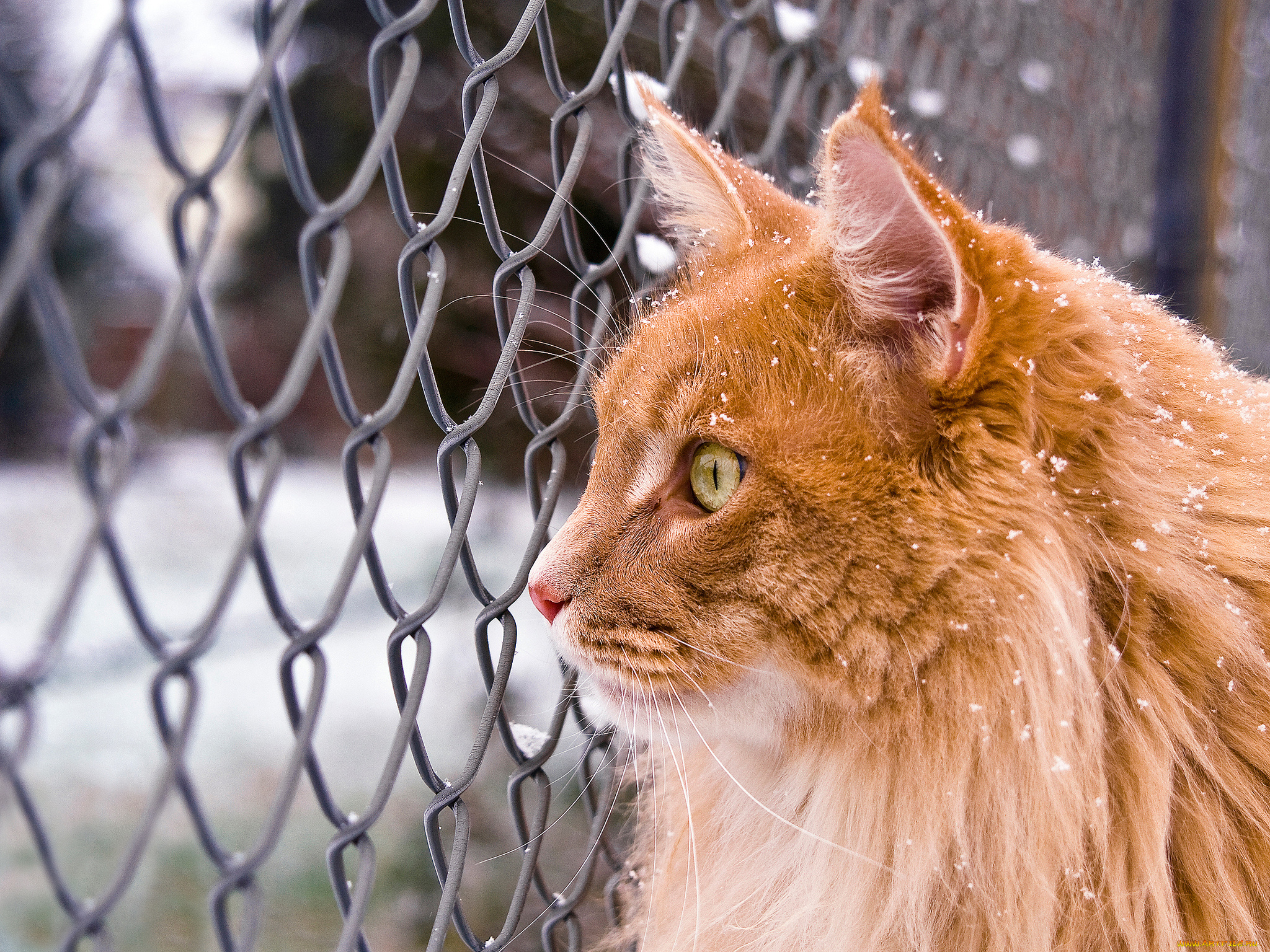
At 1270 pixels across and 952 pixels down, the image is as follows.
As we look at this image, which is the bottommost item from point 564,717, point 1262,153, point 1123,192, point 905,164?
point 564,717

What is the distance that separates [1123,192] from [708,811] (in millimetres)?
3435

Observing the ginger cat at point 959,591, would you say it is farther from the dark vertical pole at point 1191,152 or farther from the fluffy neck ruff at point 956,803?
the dark vertical pole at point 1191,152

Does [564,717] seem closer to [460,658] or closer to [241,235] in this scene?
[460,658]

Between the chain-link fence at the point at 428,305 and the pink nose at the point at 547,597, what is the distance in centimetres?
5

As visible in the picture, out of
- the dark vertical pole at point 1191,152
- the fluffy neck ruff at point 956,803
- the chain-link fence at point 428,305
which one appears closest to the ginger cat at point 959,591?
the fluffy neck ruff at point 956,803

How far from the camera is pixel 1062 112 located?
3410 millimetres

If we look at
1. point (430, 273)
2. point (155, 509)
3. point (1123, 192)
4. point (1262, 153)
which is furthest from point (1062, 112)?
point (155, 509)

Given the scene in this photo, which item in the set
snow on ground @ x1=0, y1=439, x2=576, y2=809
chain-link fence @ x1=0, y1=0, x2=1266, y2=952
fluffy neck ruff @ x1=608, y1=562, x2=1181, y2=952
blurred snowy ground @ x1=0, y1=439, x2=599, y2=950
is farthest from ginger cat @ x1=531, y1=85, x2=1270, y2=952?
snow on ground @ x1=0, y1=439, x2=576, y2=809

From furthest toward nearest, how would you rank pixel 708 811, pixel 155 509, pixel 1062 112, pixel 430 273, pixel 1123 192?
pixel 1123 192 < pixel 1062 112 < pixel 155 509 < pixel 708 811 < pixel 430 273

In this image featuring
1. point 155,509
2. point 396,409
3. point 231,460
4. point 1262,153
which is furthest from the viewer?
point 1262,153

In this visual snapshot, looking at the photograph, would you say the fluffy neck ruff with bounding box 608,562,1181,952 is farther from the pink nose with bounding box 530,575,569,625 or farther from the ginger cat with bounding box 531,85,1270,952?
the pink nose with bounding box 530,575,569,625

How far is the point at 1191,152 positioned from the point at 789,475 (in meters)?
2.76

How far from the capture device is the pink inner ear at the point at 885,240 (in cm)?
102

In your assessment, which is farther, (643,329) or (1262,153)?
(1262,153)
